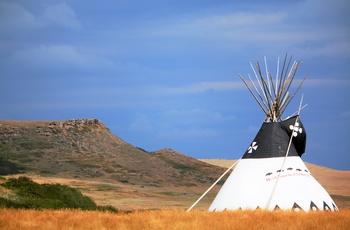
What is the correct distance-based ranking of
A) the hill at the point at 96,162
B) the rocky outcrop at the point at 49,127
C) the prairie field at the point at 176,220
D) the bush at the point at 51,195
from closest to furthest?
the prairie field at the point at 176,220 → the bush at the point at 51,195 → the hill at the point at 96,162 → the rocky outcrop at the point at 49,127

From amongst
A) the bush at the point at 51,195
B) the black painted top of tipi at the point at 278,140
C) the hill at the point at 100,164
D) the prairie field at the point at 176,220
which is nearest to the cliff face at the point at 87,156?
the hill at the point at 100,164

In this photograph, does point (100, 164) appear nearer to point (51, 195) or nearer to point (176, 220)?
point (51, 195)

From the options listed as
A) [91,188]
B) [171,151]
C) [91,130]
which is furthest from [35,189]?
[171,151]

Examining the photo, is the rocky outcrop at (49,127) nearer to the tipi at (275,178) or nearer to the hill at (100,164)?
the hill at (100,164)

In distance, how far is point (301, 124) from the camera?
750 inches

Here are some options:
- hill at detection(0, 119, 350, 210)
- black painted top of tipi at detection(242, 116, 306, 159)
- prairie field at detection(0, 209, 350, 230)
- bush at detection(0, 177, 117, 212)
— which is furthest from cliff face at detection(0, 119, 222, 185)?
prairie field at detection(0, 209, 350, 230)

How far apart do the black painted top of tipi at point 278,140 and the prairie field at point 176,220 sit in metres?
3.24

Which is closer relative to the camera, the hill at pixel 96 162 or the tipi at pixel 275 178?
the tipi at pixel 275 178

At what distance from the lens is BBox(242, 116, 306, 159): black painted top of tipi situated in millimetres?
18266

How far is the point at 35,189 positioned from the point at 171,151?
51.7 metres

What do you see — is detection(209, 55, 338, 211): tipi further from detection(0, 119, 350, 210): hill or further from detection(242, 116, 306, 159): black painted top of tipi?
detection(0, 119, 350, 210): hill

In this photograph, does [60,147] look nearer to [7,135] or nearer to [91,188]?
[7,135]

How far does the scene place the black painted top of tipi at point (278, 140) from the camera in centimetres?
1827

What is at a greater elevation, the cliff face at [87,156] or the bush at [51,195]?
the cliff face at [87,156]
